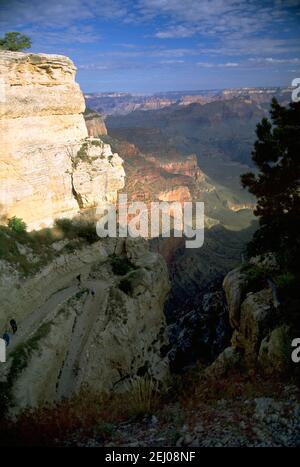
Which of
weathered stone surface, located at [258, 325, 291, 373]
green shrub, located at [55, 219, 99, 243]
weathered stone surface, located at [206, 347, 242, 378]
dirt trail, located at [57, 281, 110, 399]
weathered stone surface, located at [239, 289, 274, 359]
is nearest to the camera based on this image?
weathered stone surface, located at [258, 325, 291, 373]

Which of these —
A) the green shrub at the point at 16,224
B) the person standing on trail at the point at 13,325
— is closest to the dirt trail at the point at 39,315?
the person standing on trail at the point at 13,325

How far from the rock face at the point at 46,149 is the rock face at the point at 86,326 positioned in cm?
387

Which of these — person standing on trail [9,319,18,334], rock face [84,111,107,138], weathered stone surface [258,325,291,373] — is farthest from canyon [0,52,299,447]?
rock face [84,111,107,138]

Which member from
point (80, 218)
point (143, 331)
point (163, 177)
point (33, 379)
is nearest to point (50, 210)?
point (80, 218)

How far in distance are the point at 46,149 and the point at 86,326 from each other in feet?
39.5

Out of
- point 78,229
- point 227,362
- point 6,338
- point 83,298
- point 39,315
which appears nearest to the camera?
point 227,362

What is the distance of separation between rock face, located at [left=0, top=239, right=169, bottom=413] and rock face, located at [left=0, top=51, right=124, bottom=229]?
3869 millimetres

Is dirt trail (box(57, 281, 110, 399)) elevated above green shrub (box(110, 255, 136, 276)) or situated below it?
below

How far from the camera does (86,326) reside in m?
22.3

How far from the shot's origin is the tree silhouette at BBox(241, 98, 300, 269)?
1568 cm

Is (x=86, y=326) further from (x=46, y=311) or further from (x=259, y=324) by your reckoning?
(x=259, y=324)

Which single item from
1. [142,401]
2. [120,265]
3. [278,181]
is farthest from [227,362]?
[120,265]

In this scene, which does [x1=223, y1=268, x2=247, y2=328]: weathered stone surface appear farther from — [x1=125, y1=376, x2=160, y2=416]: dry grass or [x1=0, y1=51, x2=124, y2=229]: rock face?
[x1=0, y1=51, x2=124, y2=229]: rock face

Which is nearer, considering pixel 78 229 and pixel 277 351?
pixel 277 351
